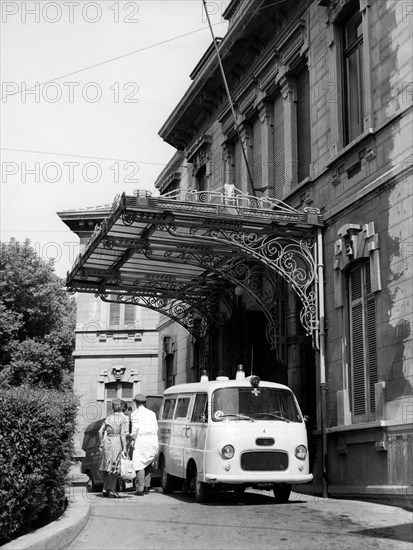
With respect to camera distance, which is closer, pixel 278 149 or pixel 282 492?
pixel 282 492

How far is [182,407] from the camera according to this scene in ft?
49.8

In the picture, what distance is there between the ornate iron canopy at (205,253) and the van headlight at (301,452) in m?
3.08

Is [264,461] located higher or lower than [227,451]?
lower

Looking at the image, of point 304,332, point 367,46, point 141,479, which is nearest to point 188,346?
point 304,332

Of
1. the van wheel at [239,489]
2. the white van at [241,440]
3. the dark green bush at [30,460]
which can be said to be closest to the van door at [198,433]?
the white van at [241,440]

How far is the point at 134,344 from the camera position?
127 ft

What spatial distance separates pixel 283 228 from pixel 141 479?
→ 572 centimetres

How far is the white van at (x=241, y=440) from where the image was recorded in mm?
12922

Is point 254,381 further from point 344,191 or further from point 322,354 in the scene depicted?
point 344,191

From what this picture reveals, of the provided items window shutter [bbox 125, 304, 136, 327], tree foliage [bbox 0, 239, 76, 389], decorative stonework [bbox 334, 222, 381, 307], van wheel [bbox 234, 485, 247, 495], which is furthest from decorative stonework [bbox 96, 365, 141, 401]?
decorative stonework [bbox 334, 222, 381, 307]

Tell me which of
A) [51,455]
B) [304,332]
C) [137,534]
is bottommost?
[137,534]

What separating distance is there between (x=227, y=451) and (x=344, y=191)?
5766 mm

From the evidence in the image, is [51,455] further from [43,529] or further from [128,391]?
[128,391]

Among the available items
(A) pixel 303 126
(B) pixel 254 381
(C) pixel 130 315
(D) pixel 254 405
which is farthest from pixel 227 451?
(C) pixel 130 315
